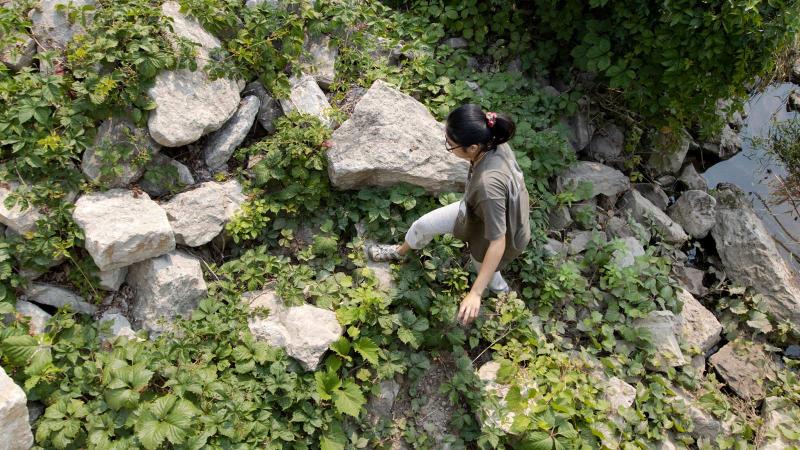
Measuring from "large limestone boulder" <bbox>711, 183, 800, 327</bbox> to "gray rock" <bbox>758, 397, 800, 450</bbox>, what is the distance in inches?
39.3

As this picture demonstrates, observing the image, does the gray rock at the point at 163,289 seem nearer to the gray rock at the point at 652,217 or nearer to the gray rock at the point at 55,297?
the gray rock at the point at 55,297

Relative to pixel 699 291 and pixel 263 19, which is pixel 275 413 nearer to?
pixel 263 19

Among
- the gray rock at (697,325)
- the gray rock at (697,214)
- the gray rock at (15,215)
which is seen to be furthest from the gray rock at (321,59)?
the gray rock at (697,214)

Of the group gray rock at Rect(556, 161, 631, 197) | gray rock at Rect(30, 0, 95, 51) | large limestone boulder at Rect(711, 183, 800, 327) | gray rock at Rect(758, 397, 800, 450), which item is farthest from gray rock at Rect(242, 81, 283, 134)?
gray rock at Rect(758, 397, 800, 450)

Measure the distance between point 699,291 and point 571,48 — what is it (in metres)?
2.89

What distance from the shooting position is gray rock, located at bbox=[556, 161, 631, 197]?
18.6 ft

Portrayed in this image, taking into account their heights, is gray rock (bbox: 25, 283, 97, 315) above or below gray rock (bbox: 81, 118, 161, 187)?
below

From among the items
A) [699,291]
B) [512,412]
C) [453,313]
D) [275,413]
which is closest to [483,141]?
[453,313]

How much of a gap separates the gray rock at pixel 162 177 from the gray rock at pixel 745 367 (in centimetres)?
503

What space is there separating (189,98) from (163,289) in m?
1.57

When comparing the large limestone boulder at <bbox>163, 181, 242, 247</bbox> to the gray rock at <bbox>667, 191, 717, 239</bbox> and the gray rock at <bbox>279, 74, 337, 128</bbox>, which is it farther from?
the gray rock at <bbox>667, 191, 717, 239</bbox>

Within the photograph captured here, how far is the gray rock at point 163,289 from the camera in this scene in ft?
14.0

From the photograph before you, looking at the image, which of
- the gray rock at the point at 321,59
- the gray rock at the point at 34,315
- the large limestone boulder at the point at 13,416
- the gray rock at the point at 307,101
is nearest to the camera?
the large limestone boulder at the point at 13,416

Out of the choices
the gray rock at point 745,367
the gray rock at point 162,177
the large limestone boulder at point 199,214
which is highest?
the gray rock at point 162,177
